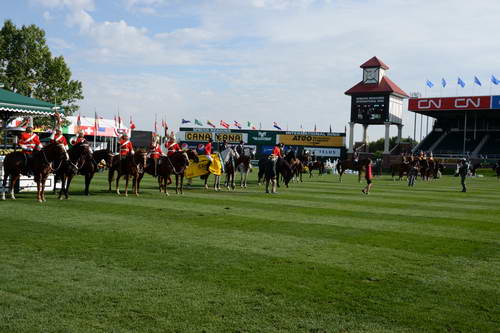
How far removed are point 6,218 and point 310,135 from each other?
68951 mm

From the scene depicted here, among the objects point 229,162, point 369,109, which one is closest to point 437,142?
point 369,109

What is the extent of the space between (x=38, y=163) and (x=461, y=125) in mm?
66898

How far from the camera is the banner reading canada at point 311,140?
253ft

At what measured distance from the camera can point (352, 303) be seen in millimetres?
5848

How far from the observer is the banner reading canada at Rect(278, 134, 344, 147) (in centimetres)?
7700

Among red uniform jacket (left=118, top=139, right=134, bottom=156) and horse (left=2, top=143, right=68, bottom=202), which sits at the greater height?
red uniform jacket (left=118, top=139, right=134, bottom=156)

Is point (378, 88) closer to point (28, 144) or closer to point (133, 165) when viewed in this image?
point (133, 165)

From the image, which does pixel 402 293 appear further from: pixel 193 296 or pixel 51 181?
pixel 51 181

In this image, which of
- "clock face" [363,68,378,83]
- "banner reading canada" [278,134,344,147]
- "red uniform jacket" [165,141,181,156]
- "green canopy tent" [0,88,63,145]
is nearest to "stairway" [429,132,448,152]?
"clock face" [363,68,378,83]

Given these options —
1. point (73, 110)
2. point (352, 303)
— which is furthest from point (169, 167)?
point (73, 110)

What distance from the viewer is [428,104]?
64062 millimetres

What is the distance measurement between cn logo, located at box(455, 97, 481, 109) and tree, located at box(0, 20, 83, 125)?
46744 millimetres

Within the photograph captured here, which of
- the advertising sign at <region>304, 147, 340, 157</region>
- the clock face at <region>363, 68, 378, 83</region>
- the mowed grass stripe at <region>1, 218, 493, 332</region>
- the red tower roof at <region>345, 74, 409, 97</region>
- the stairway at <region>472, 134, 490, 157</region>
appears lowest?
the mowed grass stripe at <region>1, 218, 493, 332</region>

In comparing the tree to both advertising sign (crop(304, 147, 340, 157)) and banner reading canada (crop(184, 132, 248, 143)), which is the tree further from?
advertising sign (crop(304, 147, 340, 157))
